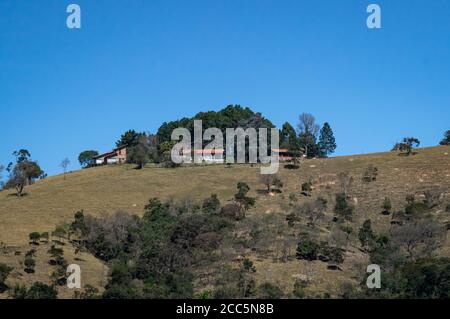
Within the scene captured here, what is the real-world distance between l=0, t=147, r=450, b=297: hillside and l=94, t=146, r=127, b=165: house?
13431 mm

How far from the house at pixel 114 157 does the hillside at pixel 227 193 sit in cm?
1343

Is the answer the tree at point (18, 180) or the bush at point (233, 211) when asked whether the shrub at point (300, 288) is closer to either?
the bush at point (233, 211)

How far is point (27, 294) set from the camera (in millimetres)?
48312

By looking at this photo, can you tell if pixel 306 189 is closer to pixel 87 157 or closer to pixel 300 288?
pixel 300 288

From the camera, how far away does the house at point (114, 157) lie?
12888 cm

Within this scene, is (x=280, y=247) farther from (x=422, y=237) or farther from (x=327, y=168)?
(x=327, y=168)

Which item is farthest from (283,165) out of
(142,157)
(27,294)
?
(27,294)

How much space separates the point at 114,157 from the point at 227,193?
1871 inches

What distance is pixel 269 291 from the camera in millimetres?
50750

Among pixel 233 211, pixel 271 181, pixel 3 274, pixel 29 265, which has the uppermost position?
pixel 271 181

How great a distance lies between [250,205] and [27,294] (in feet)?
120

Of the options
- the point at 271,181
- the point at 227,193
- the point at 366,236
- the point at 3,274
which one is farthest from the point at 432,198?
the point at 3,274

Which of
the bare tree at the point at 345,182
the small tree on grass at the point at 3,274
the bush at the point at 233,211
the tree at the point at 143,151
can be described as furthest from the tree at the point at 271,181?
the small tree on grass at the point at 3,274

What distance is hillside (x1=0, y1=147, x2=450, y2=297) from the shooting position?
5884cm
